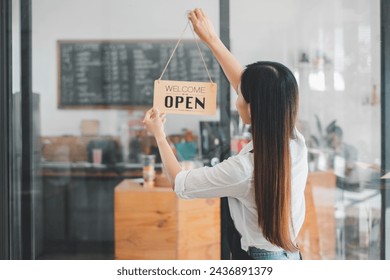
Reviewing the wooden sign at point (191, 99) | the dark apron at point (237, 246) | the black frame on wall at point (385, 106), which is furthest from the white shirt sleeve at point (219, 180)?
the black frame on wall at point (385, 106)

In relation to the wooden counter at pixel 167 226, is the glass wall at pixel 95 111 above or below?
above

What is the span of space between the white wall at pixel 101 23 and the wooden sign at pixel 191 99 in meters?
0.50

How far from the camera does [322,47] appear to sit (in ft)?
8.77

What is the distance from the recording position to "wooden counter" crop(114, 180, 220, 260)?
271 centimetres

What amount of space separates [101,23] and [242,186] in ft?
4.75

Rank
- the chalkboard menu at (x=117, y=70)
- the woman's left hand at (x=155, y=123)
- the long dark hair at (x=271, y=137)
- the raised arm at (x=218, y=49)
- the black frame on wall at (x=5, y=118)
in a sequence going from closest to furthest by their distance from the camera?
the long dark hair at (x=271, y=137) → the woman's left hand at (x=155, y=123) → the raised arm at (x=218, y=49) → the black frame on wall at (x=5, y=118) → the chalkboard menu at (x=117, y=70)

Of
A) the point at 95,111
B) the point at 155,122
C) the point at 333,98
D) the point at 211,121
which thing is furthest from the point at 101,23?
the point at 333,98

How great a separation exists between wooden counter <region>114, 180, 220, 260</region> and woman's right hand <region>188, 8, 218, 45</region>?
869 millimetres

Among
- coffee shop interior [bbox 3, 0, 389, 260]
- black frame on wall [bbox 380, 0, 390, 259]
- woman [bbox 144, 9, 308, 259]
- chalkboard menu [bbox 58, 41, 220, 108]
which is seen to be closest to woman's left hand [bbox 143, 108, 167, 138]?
woman [bbox 144, 9, 308, 259]

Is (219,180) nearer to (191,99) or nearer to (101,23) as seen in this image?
(191,99)

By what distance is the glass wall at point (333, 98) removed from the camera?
2.61 metres

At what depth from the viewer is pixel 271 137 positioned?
1803 millimetres

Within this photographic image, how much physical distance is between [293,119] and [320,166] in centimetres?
101

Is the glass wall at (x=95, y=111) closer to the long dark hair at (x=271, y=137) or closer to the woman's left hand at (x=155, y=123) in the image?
the woman's left hand at (x=155, y=123)
